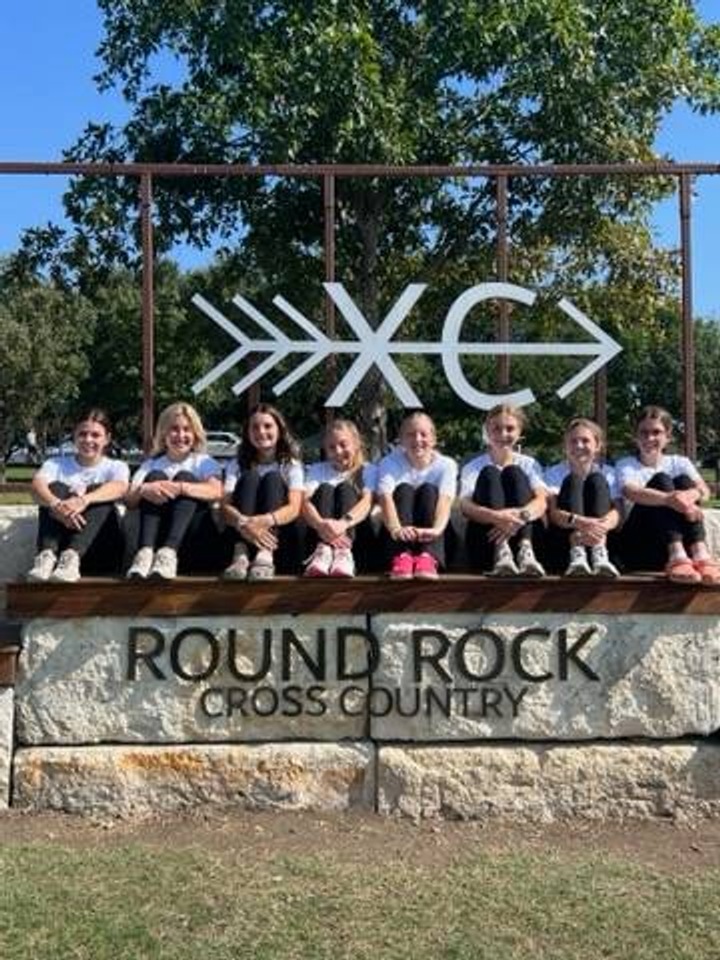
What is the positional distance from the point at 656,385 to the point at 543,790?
3791cm

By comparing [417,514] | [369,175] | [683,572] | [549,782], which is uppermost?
[369,175]

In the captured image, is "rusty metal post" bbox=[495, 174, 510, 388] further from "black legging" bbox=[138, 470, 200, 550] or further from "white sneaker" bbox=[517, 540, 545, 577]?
"black legging" bbox=[138, 470, 200, 550]

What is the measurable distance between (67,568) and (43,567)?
0.10 meters

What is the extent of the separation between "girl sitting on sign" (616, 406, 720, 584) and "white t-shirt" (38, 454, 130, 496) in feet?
7.65

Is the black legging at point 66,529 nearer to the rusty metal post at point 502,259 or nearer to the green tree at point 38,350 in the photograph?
the rusty metal post at point 502,259

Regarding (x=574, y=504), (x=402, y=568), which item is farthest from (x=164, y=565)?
(x=574, y=504)

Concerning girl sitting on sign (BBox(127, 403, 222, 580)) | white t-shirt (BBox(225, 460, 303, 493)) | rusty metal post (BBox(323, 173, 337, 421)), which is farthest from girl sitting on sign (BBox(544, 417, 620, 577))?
girl sitting on sign (BBox(127, 403, 222, 580))

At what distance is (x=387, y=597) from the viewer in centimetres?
506

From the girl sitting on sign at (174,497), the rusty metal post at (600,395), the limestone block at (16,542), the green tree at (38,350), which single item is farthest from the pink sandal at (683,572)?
the green tree at (38,350)

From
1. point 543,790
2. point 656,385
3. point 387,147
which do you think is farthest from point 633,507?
point 656,385

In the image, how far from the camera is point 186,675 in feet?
16.6

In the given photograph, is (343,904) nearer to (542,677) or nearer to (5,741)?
(542,677)

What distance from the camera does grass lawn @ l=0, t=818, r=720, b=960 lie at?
360 cm

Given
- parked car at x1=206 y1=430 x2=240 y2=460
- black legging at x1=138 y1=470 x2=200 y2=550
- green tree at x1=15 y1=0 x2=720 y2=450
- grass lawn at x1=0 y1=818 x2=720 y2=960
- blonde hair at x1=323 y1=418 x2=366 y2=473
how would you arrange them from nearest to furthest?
1. grass lawn at x1=0 y1=818 x2=720 y2=960
2. black legging at x1=138 y1=470 x2=200 y2=550
3. blonde hair at x1=323 y1=418 x2=366 y2=473
4. parked car at x1=206 y1=430 x2=240 y2=460
5. green tree at x1=15 y1=0 x2=720 y2=450
